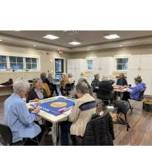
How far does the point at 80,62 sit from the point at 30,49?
288 cm

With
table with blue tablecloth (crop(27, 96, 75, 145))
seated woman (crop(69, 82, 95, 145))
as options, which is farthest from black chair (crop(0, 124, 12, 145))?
seated woman (crop(69, 82, 95, 145))

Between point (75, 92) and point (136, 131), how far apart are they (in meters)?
1.63

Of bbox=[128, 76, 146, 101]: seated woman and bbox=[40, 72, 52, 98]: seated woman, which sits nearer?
bbox=[40, 72, 52, 98]: seated woman

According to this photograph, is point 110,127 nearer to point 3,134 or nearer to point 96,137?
point 96,137

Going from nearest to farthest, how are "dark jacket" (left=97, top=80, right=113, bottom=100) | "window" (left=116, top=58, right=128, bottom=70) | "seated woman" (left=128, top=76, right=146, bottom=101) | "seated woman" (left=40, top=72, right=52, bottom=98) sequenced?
1. "seated woman" (left=40, top=72, right=52, bottom=98)
2. "seated woman" (left=128, top=76, right=146, bottom=101)
3. "dark jacket" (left=97, top=80, right=113, bottom=100)
4. "window" (left=116, top=58, right=128, bottom=70)

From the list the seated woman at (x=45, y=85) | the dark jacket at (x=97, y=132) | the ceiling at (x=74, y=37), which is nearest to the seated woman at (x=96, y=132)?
the dark jacket at (x=97, y=132)

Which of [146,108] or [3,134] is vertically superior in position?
[3,134]

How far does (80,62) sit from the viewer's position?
8.45 meters

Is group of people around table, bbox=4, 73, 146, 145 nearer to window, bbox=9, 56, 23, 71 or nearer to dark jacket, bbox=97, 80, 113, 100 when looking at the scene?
dark jacket, bbox=97, 80, 113, 100

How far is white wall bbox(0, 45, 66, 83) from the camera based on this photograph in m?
6.15

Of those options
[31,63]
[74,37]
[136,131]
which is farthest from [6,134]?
[31,63]

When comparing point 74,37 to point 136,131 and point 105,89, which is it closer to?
point 105,89

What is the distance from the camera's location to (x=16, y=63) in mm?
6723
